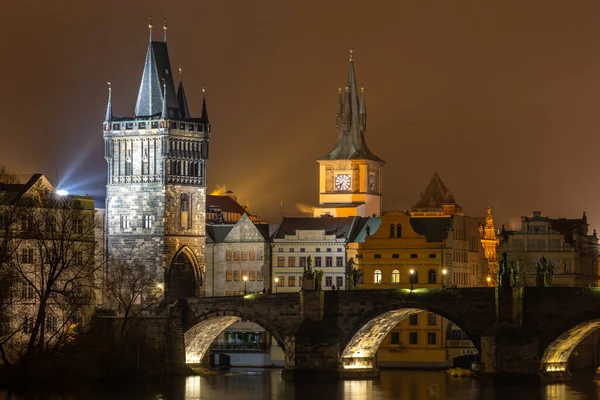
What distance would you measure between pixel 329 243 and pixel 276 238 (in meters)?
4.59

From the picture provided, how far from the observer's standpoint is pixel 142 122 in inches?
7160

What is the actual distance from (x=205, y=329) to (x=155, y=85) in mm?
22510

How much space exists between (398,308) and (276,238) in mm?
36965

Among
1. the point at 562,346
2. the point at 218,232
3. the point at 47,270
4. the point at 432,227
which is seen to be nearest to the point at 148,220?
the point at 218,232

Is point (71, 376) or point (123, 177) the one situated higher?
point (123, 177)

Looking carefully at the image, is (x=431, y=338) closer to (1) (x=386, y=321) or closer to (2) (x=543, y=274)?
(1) (x=386, y=321)

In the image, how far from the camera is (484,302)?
495ft

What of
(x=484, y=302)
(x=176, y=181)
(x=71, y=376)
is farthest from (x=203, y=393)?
(x=176, y=181)

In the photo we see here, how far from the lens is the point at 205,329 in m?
170

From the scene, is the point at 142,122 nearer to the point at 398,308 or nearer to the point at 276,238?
the point at 276,238

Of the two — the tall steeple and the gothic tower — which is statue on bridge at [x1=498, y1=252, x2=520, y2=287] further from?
the tall steeple

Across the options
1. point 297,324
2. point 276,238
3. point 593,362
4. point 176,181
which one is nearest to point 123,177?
point 176,181

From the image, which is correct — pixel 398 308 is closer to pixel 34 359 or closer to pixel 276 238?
pixel 34 359

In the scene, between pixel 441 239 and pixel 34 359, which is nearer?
pixel 34 359
